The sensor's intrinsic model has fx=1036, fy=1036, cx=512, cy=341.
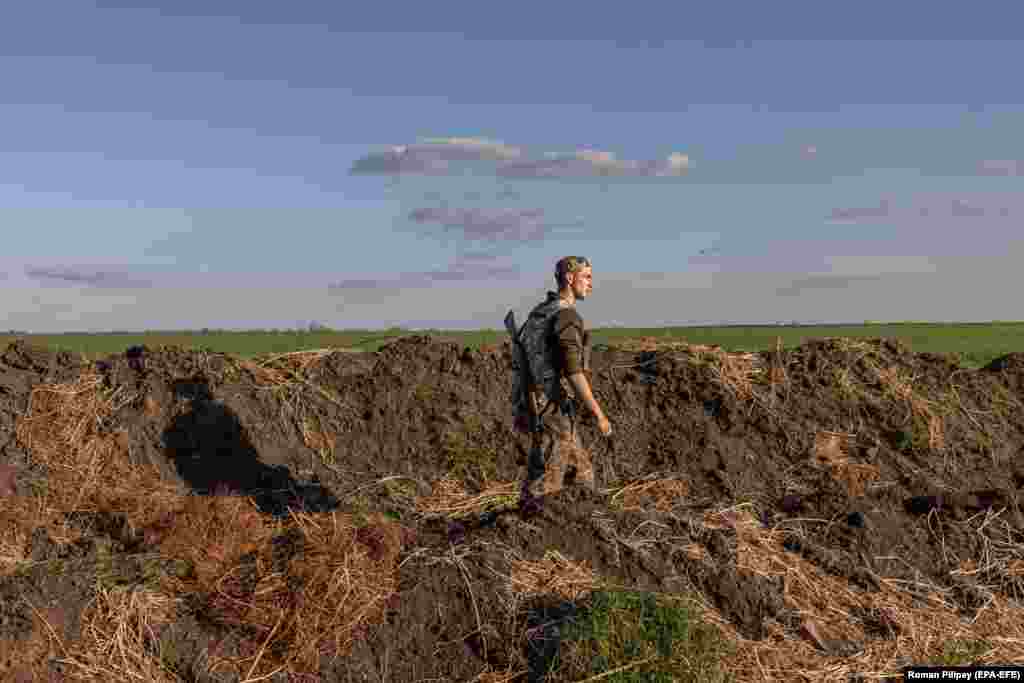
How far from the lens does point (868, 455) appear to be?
1295cm

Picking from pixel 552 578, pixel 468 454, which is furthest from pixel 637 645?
pixel 468 454

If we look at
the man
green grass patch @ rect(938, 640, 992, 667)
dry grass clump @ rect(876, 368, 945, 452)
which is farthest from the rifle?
dry grass clump @ rect(876, 368, 945, 452)

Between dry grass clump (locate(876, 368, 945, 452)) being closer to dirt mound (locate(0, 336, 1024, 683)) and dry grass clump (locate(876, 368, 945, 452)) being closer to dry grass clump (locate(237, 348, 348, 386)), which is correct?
dirt mound (locate(0, 336, 1024, 683))

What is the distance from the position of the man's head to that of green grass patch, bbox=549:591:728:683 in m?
2.48

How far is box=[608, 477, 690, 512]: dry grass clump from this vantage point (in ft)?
36.0

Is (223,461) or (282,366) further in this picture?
(282,366)

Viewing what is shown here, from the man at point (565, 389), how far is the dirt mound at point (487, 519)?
36 cm

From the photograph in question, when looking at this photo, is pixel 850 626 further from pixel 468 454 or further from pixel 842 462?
pixel 468 454

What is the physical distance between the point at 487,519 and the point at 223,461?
4.98 metres

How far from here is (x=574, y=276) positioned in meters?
7.86

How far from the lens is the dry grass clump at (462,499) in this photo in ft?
36.0

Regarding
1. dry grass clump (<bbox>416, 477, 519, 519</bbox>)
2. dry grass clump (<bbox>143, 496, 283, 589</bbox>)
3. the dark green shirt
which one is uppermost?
the dark green shirt

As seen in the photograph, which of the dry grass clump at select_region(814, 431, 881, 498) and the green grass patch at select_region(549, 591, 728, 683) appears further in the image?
the dry grass clump at select_region(814, 431, 881, 498)

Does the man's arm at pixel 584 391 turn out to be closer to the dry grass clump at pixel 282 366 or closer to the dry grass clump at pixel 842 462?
the dry grass clump at pixel 842 462
